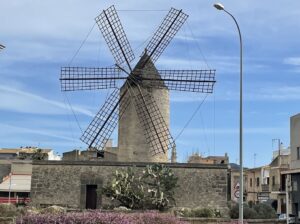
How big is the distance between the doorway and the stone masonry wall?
0.25m

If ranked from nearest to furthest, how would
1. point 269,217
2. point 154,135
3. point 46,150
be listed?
point 269,217, point 154,135, point 46,150

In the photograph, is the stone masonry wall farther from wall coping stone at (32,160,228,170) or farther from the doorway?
the doorway

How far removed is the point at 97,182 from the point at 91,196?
35.9 inches

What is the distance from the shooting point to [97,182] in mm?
34094

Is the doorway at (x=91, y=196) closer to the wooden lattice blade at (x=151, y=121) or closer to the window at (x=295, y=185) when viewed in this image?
the wooden lattice blade at (x=151, y=121)

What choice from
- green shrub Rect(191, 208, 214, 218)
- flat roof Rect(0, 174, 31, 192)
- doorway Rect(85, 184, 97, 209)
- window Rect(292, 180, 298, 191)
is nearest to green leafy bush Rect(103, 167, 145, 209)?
doorway Rect(85, 184, 97, 209)

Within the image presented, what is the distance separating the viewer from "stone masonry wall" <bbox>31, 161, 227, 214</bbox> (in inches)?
1323

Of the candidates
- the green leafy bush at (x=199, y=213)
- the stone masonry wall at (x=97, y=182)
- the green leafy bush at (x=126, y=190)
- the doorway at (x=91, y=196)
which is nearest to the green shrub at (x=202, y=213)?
the green leafy bush at (x=199, y=213)

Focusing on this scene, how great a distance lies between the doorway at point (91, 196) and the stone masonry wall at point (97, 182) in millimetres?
249

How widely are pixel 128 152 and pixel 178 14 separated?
10075 millimetres

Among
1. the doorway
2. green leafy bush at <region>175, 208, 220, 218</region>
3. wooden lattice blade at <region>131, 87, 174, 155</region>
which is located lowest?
green leafy bush at <region>175, 208, 220, 218</region>

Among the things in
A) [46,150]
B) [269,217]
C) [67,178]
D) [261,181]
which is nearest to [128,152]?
[67,178]

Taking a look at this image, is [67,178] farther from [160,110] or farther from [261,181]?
[261,181]

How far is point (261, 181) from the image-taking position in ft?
278
